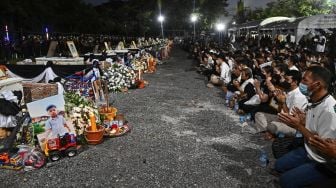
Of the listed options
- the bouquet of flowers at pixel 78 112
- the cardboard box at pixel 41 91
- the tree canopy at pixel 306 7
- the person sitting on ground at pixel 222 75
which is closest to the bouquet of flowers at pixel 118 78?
the person sitting on ground at pixel 222 75

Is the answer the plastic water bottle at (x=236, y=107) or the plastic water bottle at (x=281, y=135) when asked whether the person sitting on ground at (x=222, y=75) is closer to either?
the plastic water bottle at (x=236, y=107)

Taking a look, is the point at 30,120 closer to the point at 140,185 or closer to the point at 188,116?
the point at 140,185

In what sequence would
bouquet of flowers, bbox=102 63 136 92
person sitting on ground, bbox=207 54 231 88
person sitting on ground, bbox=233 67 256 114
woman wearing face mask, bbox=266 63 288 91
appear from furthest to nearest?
person sitting on ground, bbox=207 54 231 88
bouquet of flowers, bbox=102 63 136 92
person sitting on ground, bbox=233 67 256 114
woman wearing face mask, bbox=266 63 288 91

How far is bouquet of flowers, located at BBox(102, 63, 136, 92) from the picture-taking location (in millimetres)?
12953

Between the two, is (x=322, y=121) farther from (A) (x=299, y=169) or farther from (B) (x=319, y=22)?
(B) (x=319, y=22)

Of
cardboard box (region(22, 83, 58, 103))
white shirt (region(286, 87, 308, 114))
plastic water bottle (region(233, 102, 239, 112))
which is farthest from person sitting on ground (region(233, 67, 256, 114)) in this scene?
cardboard box (region(22, 83, 58, 103))

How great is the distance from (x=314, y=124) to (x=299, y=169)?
62 cm

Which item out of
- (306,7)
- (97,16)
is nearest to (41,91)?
(306,7)

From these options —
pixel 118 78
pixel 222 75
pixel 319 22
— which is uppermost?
pixel 319 22

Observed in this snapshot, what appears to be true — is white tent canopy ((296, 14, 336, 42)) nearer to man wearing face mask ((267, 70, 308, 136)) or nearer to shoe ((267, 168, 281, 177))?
man wearing face mask ((267, 70, 308, 136))

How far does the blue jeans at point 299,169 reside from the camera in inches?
166

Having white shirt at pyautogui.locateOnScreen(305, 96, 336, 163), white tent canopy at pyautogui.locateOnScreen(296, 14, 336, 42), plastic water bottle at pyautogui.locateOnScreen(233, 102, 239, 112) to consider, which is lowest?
plastic water bottle at pyautogui.locateOnScreen(233, 102, 239, 112)

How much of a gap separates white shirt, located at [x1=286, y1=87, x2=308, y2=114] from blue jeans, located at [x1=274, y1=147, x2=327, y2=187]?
54.0 inches

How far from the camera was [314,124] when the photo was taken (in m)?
4.39
